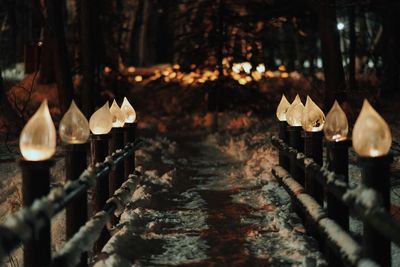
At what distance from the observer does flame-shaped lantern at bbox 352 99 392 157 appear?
406cm

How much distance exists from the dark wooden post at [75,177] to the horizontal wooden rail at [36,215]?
0.13 metres

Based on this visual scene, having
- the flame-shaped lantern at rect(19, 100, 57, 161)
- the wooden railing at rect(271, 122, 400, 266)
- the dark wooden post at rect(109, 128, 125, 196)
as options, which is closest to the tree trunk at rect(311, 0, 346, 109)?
the dark wooden post at rect(109, 128, 125, 196)

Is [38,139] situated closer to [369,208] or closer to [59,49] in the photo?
[369,208]

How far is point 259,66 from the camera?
74.0 feet

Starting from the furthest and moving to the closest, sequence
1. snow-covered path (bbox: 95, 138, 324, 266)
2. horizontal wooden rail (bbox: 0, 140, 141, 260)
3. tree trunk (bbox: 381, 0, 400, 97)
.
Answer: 1. tree trunk (bbox: 381, 0, 400, 97)
2. snow-covered path (bbox: 95, 138, 324, 266)
3. horizontal wooden rail (bbox: 0, 140, 141, 260)

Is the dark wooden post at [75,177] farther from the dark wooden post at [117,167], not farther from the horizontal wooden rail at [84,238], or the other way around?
the dark wooden post at [117,167]

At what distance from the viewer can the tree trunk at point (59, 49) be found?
51.0ft

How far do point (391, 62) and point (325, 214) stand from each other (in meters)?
16.9

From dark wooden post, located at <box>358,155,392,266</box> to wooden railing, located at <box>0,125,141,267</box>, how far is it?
2162 mm

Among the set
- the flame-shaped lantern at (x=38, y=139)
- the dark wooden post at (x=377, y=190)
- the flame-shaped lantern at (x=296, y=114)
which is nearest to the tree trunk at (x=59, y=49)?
the flame-shaped lantern at (x=296, y=114)

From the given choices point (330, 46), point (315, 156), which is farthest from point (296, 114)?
point (330, 46)

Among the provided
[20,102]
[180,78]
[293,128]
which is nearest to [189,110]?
[180,78]

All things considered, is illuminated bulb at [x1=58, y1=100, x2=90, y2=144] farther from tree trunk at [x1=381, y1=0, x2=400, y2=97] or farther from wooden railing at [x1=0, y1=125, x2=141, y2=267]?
tree trunk at [x1=381, y1=0, x2=400, y2=97]

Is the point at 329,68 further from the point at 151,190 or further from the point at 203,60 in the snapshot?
the point at 151,190
